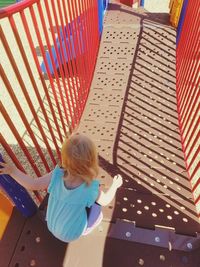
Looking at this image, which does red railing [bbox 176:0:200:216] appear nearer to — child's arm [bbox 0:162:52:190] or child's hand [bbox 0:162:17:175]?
child's arm [bbox 0:162:52:190]

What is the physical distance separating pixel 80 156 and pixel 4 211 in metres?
0.87

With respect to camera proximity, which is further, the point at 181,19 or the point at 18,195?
the point at 181,19

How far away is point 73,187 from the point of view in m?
1.44

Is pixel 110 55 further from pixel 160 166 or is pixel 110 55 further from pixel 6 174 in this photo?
pixel 6 174

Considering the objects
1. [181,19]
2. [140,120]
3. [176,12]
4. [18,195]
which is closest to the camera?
[18,195]

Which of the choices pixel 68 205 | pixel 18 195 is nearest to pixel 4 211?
pixel 18 195

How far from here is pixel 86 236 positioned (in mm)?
1829

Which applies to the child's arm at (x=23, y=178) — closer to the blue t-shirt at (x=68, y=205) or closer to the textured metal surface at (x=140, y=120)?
the blue t-shirt at (x=68, y=205)

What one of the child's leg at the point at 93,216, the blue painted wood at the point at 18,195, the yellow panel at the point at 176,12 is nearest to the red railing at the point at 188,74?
the yellow panel at the point at 176,12

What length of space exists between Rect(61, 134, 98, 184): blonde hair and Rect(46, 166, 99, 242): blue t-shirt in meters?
0.11

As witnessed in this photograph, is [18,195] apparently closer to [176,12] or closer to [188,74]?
[188,74]

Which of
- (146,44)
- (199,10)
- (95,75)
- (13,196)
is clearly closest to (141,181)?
(13,196)

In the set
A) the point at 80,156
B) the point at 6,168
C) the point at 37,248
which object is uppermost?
the point at 80,156

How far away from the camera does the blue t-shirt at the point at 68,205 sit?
1443mm
